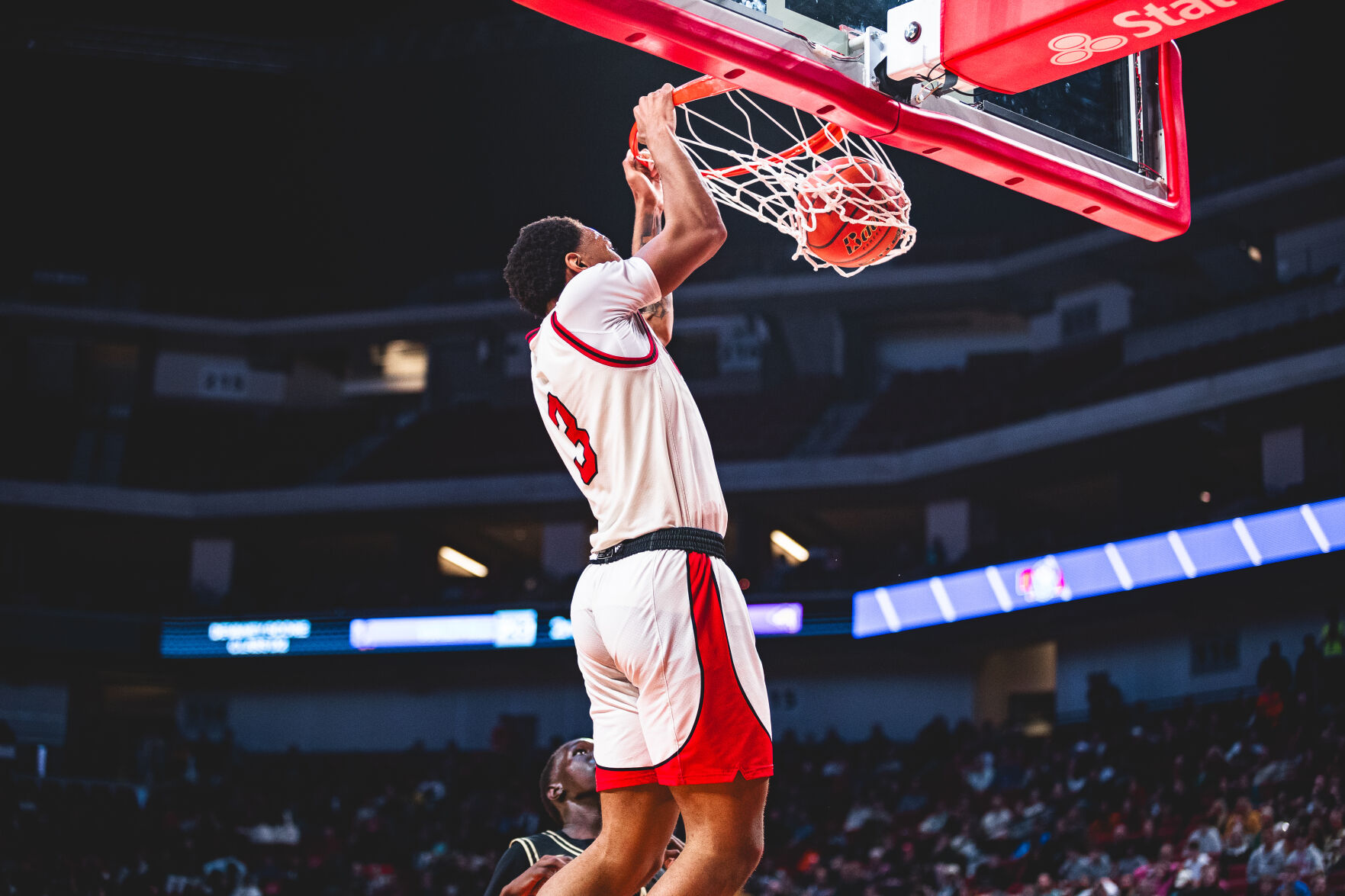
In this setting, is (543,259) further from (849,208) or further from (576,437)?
(849,208)

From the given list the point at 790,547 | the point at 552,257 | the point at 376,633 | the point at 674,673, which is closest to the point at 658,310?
the point at 552,257

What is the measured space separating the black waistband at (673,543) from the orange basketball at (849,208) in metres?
1.68

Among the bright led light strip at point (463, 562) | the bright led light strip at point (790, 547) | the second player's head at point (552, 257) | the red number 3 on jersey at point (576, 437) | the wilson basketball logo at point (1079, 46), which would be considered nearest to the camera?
the red number 3 on jersey at point (576, 437)

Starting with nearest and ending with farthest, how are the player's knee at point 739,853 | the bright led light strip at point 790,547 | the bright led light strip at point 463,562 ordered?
the player's knee at point 739,853 < the bright led light strip at point 790,547 < the bright led light strip at point 463,562

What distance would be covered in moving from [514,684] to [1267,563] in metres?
13.4

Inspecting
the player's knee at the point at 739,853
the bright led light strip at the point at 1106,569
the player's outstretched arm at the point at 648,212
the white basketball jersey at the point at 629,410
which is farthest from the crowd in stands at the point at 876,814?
the white basketball jersey at the point at 629,410

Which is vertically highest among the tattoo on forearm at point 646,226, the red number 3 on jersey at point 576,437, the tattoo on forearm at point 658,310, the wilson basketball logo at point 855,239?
the wilson basketball logo at point 855,239

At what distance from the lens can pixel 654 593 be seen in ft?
9.68

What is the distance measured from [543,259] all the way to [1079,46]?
1.58 meters

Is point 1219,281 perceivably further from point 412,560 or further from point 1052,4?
point 1052,4

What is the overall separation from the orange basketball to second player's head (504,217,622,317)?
4.33ft

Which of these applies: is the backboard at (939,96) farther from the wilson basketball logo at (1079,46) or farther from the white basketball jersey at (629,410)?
the white basketball jersey at (629,410)

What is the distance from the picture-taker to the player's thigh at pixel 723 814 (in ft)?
9.22

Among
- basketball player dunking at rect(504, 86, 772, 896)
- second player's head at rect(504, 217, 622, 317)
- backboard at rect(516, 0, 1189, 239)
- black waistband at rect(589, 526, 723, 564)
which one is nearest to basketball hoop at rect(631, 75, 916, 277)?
backboard at rect(516, 0, 1189, 239)
